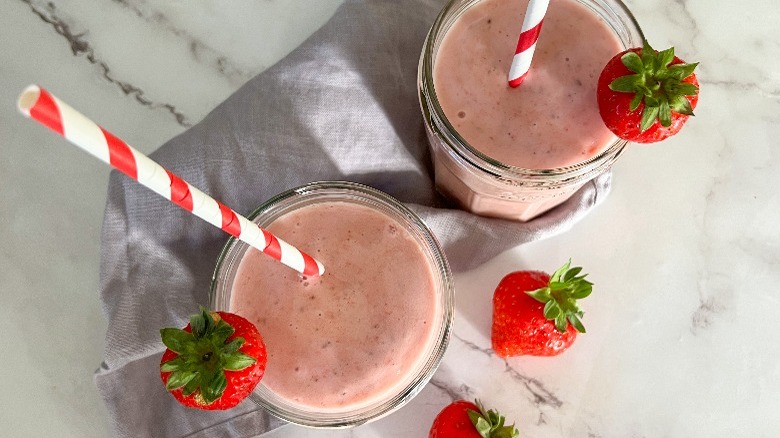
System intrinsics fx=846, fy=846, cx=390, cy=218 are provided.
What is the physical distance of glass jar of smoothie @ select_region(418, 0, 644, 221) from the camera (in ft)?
3.84

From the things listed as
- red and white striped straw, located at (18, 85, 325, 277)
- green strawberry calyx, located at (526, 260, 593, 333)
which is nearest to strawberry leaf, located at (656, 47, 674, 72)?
green strawberry calyx, located at (526, 260, 593, 333)

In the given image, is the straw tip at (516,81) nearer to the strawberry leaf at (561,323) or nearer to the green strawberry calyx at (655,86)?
the green strawberry calyx at (655,86)

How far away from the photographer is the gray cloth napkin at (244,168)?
4.14 ft

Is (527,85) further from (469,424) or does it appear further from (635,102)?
(469,424)

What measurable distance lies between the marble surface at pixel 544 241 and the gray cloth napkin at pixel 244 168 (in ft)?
0.39

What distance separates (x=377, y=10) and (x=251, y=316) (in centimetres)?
50

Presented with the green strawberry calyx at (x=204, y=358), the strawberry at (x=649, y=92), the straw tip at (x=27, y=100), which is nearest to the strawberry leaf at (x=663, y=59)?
the strawberry at (x=649, y=92)

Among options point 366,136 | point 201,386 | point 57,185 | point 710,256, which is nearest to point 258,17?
point 366,136

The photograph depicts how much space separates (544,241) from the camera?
1.38 m

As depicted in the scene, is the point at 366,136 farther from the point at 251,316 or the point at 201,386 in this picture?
the point at 201,386

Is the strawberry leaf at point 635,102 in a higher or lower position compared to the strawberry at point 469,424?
higher

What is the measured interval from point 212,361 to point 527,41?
568mm

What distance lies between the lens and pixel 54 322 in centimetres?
136

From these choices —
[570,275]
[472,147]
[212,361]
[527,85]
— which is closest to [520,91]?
[527,85]
